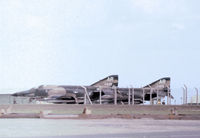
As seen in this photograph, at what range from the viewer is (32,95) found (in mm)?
37719

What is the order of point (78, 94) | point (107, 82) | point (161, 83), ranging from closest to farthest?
point (78, 94) → point (107, 82) → point (161, 83)

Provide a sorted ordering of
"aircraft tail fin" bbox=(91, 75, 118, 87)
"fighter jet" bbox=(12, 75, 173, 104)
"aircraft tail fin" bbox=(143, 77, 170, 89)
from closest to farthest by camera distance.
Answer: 1. "fighter jet" bbox=(12, 75, 173, 104)
2. "aircraft tail fin" bbox=(91, 75, 118, 87)
3. "aircraft tail fin" bbox=(143, 77, 170, 89)

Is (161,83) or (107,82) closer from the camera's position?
(107,82)

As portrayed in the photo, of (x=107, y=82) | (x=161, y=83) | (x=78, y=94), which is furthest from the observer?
(x=161, y=83)

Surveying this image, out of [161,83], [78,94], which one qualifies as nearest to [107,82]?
[161,83]

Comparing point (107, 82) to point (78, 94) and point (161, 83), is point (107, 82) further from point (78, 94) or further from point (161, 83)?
point (78, 94)

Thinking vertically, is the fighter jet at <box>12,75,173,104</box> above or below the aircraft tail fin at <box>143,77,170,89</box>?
below

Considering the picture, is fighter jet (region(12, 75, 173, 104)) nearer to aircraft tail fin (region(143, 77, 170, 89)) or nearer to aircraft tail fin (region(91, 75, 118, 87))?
aircraft tail fin (region(143, 77, 170, 89))

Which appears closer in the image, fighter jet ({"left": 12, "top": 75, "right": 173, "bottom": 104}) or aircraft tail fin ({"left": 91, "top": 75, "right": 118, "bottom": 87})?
fighter jet ({"left": 12, "top": 75, "right": 173, "bottom": 104})

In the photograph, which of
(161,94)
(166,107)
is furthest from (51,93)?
(166,107)

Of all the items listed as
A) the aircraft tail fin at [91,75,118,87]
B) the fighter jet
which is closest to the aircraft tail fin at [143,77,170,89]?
the fighter jet

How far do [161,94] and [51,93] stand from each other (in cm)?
1113

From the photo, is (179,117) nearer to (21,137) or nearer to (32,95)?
(21,137)

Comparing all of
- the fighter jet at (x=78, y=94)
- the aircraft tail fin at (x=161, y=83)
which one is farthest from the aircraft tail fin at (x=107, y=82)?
the aircraft tail fin at (x=161, y=83)
